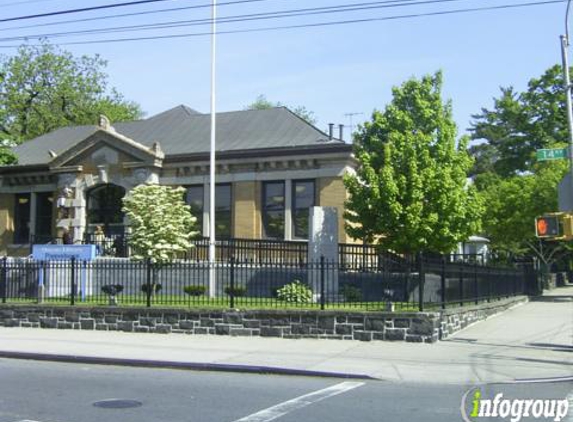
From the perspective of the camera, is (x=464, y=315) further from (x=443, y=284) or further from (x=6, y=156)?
(x=6, y=156)

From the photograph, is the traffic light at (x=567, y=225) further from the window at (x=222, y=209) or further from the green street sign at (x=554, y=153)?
the window at (x=222, y=209)

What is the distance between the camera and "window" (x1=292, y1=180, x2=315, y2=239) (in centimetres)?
2723

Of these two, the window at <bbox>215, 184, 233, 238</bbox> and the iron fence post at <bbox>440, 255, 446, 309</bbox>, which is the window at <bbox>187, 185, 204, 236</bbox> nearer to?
the window at <bbox>215, 184, 233, 238</bbox>

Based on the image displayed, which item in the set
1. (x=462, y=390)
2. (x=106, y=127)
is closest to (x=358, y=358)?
(x=462, y=390)

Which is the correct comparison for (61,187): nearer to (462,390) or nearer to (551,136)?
(462,390)

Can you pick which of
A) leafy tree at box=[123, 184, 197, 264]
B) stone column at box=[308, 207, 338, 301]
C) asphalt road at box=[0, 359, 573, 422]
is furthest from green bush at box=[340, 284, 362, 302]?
asphalt road at box=[0, 359, 573, 422]

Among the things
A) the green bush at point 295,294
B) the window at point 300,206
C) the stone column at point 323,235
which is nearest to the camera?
the green bush at point 295,294

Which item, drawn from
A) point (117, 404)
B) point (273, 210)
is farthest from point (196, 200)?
point (117, 404)

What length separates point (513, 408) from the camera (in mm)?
8562

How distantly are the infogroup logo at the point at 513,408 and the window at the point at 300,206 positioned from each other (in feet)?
59.2

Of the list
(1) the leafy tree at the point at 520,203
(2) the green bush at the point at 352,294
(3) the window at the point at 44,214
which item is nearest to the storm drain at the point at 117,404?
(2) the green bush at the point at 352,294

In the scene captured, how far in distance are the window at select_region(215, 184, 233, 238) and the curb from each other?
593 inches

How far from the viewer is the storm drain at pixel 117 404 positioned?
8.77 m

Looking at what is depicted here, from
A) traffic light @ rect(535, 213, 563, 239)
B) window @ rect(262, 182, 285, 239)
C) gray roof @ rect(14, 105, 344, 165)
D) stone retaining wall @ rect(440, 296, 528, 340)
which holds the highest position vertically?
gray roof @ rect(14, 105, 344, 165)
